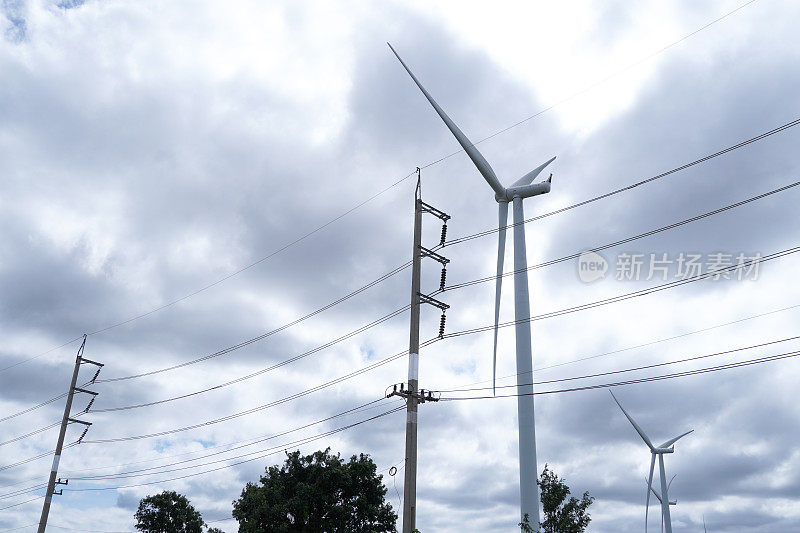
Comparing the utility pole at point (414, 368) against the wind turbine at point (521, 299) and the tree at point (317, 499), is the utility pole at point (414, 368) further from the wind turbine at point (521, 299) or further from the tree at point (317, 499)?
the tree at point (317, 499)

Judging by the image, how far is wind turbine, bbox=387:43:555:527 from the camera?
36500mm

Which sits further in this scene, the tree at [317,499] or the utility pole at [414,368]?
the tree at [317,499]

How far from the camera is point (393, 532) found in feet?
210

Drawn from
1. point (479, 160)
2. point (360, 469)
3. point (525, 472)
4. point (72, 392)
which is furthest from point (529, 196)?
point (72, 392)

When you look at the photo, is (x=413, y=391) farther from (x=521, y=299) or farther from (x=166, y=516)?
(x=166, y=516)

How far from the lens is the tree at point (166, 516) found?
87.8m

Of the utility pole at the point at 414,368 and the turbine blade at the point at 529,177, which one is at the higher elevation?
the turbine blade at the point at 529,177

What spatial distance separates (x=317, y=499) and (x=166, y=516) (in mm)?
38258

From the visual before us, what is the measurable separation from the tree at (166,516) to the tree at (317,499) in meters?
29.2

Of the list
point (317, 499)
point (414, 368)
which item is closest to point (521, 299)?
point (414, 368)

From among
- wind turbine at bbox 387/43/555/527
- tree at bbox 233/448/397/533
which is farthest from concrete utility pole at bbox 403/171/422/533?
tree at bbox 233/448/397/533

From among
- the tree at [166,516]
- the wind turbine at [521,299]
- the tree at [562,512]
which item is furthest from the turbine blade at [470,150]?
the tree at [166,516]

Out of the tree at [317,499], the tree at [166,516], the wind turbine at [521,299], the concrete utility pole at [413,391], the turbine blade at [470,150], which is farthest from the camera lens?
the tree at [166,516]

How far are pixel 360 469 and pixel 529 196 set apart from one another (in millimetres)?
32343
